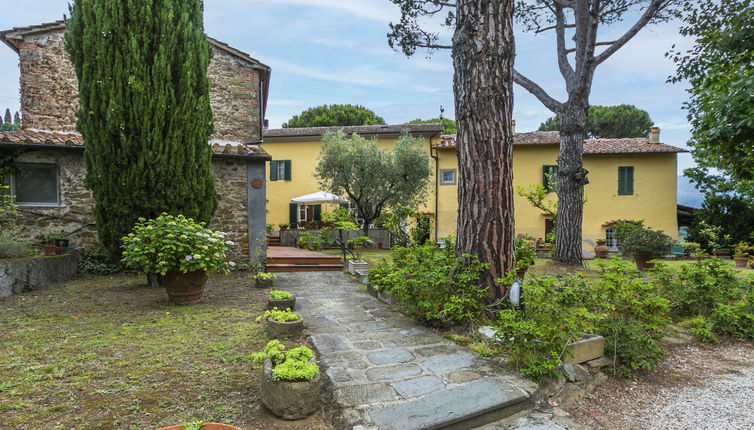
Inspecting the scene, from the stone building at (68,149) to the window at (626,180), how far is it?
17331 mm

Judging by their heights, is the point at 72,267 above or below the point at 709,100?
below

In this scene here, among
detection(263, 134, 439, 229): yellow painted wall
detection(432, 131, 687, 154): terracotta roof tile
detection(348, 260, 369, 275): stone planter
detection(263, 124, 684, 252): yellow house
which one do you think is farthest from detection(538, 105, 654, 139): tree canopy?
detection(348, 260, 369, 275): stone planter

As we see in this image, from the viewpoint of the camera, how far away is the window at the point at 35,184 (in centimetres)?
772

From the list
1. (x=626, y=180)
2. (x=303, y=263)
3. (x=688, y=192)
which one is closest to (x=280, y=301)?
(x=303, y=263)

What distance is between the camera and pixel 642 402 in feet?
9.27

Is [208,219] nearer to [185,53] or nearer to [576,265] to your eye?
[185,53]

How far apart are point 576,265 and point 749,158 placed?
385 centimetres

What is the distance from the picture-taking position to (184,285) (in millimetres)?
5383

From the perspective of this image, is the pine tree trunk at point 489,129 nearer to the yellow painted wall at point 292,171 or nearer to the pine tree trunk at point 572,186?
the pine tree trunk at point 572,186

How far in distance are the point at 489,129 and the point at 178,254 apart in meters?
4.31

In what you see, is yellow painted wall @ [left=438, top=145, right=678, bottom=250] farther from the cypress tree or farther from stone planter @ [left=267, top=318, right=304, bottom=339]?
stone planter @ [left=267, top=318, right=304, bottom=339]

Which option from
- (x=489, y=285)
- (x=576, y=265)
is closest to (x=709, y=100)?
(x=576, y=265)

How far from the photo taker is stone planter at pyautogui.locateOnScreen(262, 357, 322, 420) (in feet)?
7.47

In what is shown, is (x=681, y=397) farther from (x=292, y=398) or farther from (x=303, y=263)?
(x=303, y=263)
